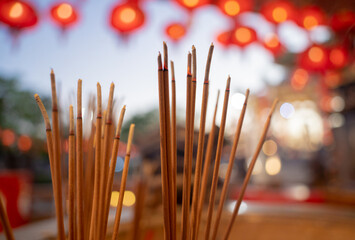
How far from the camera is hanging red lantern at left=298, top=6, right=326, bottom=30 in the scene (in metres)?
1.88

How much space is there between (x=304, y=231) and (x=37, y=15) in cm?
142

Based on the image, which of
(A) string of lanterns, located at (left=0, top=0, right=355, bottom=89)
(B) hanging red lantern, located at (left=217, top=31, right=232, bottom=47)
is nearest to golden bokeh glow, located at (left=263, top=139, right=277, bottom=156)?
(A) string of lanterns, located at (left=0, top=0, right=355, bottom=89)

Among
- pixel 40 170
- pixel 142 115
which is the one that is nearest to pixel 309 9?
pixel 40 170

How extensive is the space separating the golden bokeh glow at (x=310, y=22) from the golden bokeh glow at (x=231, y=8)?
19.6 inches

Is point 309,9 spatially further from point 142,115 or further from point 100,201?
point 142,115

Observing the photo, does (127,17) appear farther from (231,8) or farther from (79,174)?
(79,174)

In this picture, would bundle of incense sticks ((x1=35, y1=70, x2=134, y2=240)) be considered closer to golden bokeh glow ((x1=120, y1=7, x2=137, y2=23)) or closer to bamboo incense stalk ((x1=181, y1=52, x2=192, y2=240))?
bamboo incense stalk ((x1=181, y1=52, x2=192, y2=240))

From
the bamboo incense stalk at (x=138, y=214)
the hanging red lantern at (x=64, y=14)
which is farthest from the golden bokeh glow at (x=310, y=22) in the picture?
the bamboo incense stalk at (x=138, y=214)

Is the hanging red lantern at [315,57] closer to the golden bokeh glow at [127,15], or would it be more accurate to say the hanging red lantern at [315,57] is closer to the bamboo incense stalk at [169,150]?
the golden bokeh glow at [127,15]

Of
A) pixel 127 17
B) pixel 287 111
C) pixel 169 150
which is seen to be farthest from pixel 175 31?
pixel 287 111

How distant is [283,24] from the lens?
6.09ft

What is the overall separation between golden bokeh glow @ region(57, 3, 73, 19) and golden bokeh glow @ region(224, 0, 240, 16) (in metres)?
0.83

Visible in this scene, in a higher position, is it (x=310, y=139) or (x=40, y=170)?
(x=310, y=139)

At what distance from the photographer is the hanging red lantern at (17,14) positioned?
137cm
